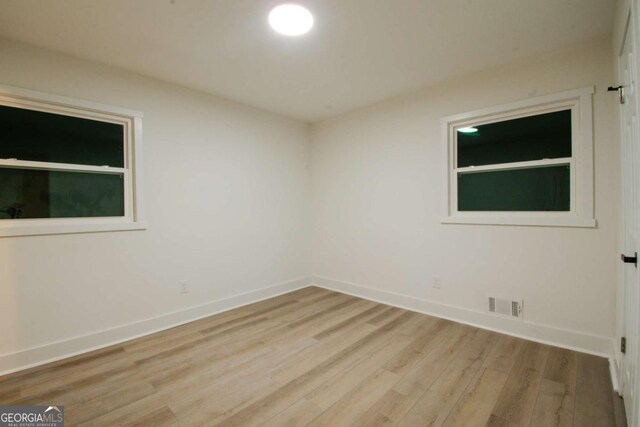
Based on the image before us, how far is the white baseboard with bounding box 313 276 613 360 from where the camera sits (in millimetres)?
2348

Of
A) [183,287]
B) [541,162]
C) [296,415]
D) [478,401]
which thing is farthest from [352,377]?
[541,162]

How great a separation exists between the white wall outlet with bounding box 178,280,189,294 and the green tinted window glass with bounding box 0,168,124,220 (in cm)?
92

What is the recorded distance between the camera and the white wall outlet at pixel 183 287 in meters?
3.10

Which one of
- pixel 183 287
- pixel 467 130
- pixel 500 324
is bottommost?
pixel 500 324

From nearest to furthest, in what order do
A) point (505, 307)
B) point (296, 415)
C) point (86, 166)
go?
point (296, 415), point (86, 166), point (505, 307)

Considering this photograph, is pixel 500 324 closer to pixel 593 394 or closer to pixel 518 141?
pixel 593 394

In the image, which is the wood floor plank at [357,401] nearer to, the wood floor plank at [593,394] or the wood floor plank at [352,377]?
the wood floor plank at [352,377]

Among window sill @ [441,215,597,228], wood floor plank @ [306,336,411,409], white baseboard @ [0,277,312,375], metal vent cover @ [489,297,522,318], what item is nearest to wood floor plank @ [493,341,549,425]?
metal vent cover @ [489,297,522,318]

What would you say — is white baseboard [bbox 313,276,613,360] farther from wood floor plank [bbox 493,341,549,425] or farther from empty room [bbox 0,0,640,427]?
wood floor plank [bbox 493,341,549,425]

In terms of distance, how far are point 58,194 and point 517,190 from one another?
4163 millimetres

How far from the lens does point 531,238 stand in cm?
262

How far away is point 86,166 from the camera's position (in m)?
2.58

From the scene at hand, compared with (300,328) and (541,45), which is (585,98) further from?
(300,328)

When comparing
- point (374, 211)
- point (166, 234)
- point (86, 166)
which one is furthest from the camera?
point (374, 211)
